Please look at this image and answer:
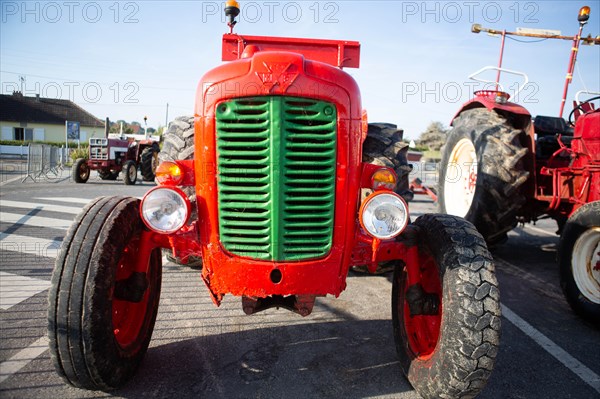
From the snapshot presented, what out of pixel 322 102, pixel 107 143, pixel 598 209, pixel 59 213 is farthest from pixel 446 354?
pixel 107 143

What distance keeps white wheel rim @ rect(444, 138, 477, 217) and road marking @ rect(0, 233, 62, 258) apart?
5212 mm

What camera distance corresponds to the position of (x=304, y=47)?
150 inches

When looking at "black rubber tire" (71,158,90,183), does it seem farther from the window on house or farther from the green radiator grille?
the window on house

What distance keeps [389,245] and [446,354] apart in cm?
66

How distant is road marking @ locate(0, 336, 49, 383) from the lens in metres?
2.36

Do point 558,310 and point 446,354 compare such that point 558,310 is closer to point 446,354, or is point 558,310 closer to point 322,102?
point 446,354

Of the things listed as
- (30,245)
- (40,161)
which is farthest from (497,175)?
(40,161)

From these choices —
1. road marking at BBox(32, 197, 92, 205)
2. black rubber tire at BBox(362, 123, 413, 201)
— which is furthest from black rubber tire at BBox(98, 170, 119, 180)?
black rubber tire at BBox(362, 123, 413, 201)

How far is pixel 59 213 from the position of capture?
7332 millimetres

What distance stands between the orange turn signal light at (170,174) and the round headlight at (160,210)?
0.13 m

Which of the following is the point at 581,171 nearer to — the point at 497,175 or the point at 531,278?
the point at 497,175

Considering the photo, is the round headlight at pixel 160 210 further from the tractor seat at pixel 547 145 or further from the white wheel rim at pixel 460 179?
the tractor seat at pixel 547 145

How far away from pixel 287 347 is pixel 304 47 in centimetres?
268

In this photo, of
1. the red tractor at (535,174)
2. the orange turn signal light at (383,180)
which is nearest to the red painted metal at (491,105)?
the red tractor at (535,174)
